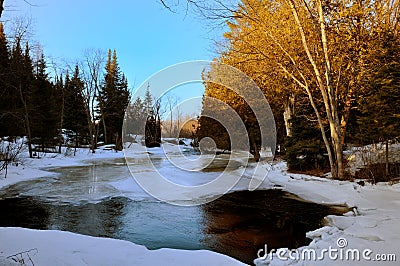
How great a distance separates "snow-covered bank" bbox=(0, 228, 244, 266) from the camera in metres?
2.82

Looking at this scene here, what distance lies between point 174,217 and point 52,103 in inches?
856

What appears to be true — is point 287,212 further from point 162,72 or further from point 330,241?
point 162,72

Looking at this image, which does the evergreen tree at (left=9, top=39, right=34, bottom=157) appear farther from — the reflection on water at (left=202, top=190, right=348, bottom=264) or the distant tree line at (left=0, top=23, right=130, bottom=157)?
the reflection on water at (left=202, top=190, right=348, bottom=264)

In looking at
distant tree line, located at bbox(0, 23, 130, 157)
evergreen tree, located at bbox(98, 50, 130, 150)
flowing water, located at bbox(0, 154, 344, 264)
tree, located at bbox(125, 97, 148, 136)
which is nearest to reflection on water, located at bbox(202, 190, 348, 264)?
flowing water, located at bbox(0, 154, 344, 264)

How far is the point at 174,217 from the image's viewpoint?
5641 millimetres

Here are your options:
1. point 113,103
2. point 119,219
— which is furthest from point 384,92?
point 113,103

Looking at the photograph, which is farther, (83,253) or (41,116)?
(41,116)

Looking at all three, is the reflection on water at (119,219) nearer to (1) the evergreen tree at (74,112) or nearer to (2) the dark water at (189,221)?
(2) the dark water at (189,221)

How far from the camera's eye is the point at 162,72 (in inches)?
412

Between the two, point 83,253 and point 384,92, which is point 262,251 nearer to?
point 83,253

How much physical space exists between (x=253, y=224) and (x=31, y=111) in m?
19.7

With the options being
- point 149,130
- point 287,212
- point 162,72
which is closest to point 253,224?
point 287,212

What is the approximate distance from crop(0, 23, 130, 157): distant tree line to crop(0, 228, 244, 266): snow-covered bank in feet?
35.5

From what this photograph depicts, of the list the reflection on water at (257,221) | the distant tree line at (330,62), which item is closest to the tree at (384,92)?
the distant tree line at (330,62)
